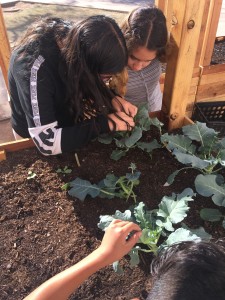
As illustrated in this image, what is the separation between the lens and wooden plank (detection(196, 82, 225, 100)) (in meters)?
2.68

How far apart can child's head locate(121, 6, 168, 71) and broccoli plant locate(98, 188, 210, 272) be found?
2.34 ft

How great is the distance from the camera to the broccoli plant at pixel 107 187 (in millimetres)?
1426

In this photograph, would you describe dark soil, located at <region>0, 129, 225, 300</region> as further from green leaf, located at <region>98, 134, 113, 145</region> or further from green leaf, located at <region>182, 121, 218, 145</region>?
green leaf, located at <region>182, 121, 218, 145</region>

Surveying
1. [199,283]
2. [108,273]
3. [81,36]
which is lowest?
[108,273]

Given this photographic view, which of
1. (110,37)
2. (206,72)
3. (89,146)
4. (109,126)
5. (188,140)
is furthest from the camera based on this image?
(206,72)

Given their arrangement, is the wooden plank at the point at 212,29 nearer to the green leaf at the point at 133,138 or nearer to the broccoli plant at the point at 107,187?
the green leaf at the point at 133,138

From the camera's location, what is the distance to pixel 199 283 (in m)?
0.68

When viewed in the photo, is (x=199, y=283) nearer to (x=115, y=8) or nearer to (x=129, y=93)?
(x=129, y=93)

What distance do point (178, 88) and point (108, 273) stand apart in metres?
0.96

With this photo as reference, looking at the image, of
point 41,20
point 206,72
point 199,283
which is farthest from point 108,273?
point 206,72

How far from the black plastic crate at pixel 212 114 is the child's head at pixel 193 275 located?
1381mm

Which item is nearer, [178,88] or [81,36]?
[81,36]

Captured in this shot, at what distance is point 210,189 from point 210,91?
62.0 inches

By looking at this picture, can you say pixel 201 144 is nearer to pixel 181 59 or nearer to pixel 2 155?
pixel 181 59
